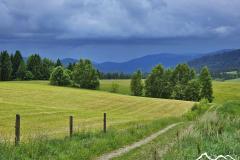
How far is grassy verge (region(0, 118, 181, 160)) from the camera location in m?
16.7

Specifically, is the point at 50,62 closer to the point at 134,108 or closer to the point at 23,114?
the point at 134,108

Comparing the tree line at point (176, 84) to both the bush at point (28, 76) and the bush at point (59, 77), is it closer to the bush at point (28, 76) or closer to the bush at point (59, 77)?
the bush at point (59, 77)

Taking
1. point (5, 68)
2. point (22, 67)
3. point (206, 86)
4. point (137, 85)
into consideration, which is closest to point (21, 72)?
point (22, 67)

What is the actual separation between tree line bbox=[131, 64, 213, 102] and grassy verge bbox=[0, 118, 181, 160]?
338ft

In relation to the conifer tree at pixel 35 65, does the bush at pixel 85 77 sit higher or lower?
lower

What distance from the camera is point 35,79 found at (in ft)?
564

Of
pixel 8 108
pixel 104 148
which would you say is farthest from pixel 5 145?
pixel 8 108

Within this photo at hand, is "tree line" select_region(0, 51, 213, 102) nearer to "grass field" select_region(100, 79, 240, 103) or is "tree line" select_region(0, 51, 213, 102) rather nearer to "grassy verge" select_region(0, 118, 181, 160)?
"grass field" select_region(100, 79, 240, 103)

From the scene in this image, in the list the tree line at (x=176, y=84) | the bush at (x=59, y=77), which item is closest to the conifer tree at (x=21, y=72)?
the bush at (x=59, y=77)

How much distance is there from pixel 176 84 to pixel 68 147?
373 ft

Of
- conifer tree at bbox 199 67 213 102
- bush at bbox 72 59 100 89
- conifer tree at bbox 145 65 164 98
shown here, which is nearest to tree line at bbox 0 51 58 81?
bush at bbox 72 59 100 89

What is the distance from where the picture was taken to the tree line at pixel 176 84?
126m

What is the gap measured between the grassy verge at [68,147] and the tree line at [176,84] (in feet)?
338

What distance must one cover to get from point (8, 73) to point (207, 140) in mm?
152734
